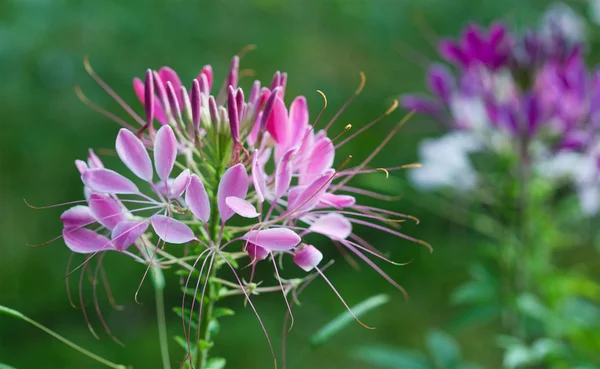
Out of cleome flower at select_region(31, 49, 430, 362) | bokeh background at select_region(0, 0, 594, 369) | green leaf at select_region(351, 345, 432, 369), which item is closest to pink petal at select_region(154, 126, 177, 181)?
cleome flower at select_region(31, 49, 430, 362)

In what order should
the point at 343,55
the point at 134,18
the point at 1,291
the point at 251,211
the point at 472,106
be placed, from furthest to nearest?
1. the point at 343,55
2. the point at 134,18
3. the point at 1,291
4. the point at 472,106
5. the point at 251,211

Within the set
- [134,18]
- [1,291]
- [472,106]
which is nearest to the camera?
[472,106]

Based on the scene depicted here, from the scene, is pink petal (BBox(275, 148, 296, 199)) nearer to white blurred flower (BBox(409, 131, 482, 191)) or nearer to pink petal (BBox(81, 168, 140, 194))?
pink petal (BBox(81, 168, 140, 194))

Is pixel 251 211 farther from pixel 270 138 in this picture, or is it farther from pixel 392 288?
pixel 392 288

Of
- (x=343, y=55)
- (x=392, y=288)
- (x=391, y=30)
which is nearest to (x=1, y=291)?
(x=392, y=288)

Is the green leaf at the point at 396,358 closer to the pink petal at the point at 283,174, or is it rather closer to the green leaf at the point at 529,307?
the green leaf at the point at 529,307

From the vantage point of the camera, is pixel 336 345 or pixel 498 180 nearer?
pixel 498 180
